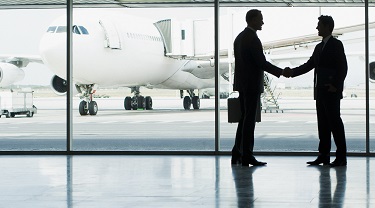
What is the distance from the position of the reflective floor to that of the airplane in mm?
7695

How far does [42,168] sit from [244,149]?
1.51 m

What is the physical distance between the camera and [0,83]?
56.6ft

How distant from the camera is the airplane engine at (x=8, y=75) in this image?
675 inches

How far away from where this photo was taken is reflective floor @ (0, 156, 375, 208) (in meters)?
3.94

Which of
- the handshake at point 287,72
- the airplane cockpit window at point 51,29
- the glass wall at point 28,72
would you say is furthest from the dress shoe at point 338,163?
the airplane cockpit window at point 51,29

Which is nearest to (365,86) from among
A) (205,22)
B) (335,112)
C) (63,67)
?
(335,112)

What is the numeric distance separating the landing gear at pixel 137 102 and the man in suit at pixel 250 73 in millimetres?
14257

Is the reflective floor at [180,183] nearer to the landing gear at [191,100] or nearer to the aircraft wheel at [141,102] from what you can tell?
the aircraft wheel at [141,102]

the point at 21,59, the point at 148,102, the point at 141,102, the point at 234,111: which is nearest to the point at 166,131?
the point at 141,102

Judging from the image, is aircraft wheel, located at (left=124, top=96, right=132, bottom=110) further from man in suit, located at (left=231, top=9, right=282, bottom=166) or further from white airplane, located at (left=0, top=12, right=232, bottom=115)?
man in suit, located at (left=231, top=9, right=282, bottom=166)

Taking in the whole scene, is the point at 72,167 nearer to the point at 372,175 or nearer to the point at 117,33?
the point at 372,175

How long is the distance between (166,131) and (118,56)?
2.70 meters

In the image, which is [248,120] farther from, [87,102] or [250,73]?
[87,102]

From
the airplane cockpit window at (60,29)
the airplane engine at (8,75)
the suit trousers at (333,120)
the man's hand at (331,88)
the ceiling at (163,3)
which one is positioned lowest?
the suit trousers at (333,120)
